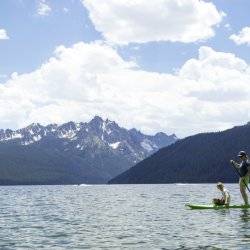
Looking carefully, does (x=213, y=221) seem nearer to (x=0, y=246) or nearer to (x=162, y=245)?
(x=162, y=245)

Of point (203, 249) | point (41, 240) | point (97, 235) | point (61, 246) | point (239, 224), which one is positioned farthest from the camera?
point (239, 224)

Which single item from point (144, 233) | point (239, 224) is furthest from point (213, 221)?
point (144, 233)

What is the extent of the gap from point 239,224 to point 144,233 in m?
7.14

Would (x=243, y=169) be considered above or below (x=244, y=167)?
below

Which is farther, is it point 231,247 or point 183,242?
point 183,242

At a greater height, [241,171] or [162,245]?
[241,171]

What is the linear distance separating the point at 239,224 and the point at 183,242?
8.93 metres

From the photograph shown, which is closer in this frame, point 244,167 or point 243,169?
point 244,167

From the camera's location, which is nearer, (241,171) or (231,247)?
(231,247)

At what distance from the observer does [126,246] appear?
24.6 m

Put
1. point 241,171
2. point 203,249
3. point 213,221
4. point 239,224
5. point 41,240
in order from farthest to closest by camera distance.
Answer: point 241,171 → point 213,221 → point 239,224 → point 41,240 → point 203,249

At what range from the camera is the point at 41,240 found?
89.3 feet

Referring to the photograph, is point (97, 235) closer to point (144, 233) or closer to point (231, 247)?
point (144, 233)

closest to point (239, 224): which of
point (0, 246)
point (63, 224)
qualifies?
point (63, 224)
